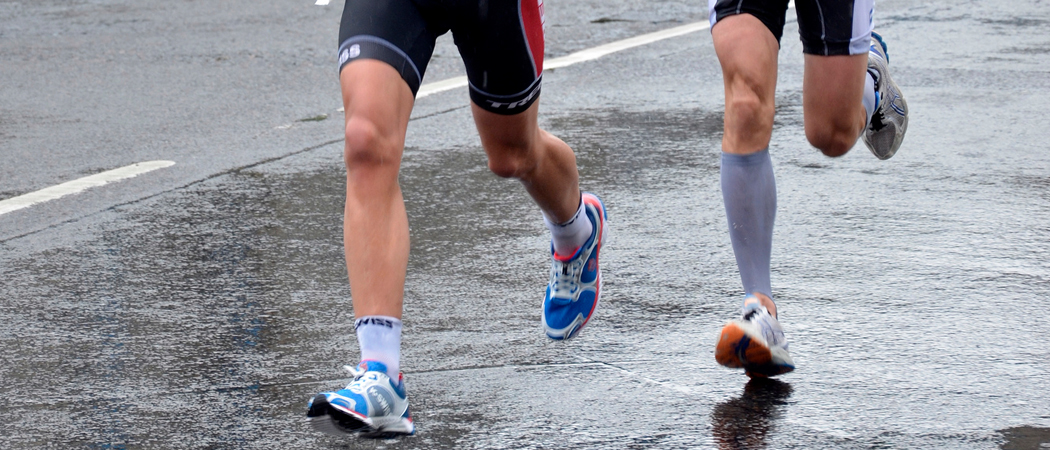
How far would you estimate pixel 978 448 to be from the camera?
3.27 meters

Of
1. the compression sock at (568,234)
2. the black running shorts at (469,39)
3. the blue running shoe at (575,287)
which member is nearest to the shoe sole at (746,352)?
the blue running shoe at (575,287)

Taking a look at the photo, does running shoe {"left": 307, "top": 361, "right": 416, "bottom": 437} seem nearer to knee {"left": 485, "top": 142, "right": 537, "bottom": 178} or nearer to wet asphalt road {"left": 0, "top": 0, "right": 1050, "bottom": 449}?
wet asphalt road {"left": 0, "top": 0, "right": 1050, "bottom": 449}

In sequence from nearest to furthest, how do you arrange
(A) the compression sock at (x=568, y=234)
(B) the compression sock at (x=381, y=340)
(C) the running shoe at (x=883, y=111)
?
(B) the compression sock at (x=381, y=340) < (A) the compression sock at (x=568, y=234) < (C) the running shoe at (x=883, y=111)

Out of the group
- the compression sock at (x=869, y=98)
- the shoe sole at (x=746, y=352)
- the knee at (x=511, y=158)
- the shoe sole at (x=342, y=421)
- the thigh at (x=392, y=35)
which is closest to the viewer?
the shoe sole at (x=342, y=421)

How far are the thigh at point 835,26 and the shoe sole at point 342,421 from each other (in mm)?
1744

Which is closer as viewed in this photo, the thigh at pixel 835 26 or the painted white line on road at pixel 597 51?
the thigh at pixel 835 26

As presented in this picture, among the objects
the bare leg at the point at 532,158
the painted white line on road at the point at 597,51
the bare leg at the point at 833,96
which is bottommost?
the painted white line on road at the point at 597,51

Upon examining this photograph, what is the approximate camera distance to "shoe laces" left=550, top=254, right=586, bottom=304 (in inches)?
163

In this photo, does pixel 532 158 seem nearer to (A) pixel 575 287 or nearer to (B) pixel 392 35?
(A) pixel 575 287

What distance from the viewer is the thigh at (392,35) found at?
3324mm

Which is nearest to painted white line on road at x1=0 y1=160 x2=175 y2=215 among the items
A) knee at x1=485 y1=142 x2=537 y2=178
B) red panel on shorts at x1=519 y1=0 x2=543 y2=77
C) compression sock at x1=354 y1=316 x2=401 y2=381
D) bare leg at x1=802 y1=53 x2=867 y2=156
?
knee at x1=485 y1=142 x2=537 y2=178

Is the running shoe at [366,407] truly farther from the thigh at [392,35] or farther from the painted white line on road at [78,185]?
the painted white line on road at [78,185]

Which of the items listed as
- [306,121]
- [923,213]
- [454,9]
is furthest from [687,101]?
[454,9]

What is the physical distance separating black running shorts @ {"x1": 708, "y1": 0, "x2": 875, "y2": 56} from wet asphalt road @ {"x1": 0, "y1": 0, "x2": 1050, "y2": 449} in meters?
0.87
